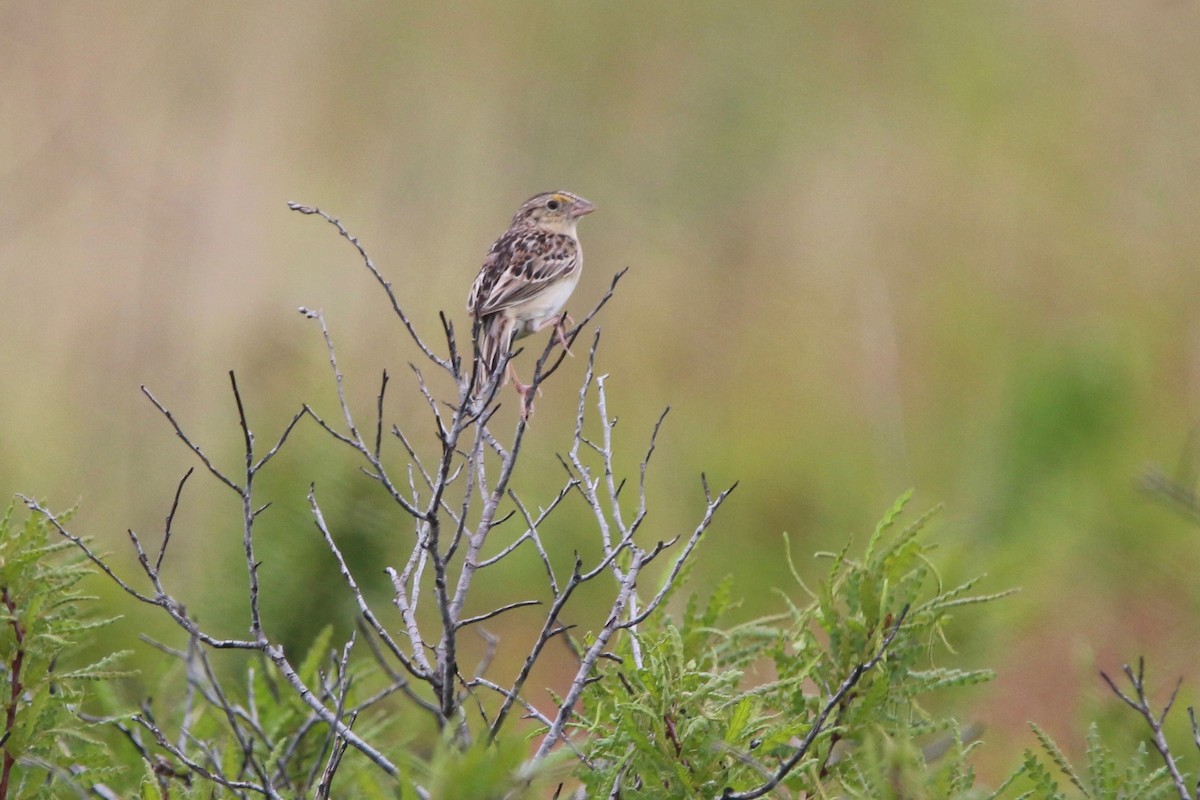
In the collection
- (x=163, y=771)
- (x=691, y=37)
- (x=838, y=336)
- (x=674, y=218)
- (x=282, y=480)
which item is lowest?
(x=163, y=771)

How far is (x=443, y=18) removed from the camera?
11.5 metres

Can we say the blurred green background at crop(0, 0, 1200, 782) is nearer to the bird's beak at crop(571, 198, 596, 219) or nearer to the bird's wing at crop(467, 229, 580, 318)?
the bird's beak at crop(571, 198, 596, 219)

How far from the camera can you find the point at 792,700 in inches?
94.3

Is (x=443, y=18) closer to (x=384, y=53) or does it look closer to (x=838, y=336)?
(x=384, y=53)

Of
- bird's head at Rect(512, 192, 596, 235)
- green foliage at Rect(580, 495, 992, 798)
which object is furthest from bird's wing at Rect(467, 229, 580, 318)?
green foliage at Rect(580, 495, 992, 798)

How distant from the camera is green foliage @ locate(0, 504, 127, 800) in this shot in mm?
2258

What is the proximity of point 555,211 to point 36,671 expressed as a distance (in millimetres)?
3930

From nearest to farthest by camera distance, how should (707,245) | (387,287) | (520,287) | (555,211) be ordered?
(387,287), (520,287), (555,211), (707,245)

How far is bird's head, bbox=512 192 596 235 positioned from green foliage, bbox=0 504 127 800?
3.64 metres

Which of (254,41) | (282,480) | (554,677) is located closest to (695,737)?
(282,480)

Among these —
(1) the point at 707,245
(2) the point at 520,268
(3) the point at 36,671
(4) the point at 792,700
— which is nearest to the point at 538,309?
(2) the point at 520,268

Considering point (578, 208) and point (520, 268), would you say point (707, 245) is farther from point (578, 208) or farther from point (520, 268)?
point (520, 268)

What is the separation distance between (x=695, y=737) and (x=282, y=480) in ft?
11.7

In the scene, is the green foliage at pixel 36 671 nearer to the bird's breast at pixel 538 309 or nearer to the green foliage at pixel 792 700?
the green foliage at pixel 792 700
